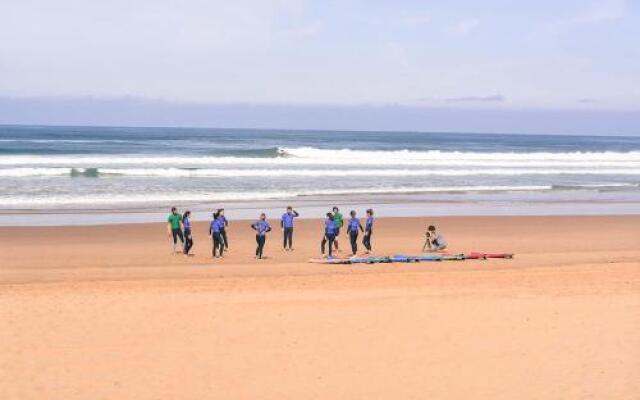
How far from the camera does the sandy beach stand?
9047 millimetres

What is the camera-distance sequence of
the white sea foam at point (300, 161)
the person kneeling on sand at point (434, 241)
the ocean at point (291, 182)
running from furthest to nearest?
the white sea foam at point (300, 161)
the ocean at point (291, 182)
the person kneeling on sand at point (434, 241)

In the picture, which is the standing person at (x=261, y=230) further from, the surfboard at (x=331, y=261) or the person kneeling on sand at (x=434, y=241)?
the person kneeling on sand at (x=434, y=241)

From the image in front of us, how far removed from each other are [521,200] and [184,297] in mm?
24031

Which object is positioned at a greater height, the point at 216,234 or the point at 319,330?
the point at 216,234

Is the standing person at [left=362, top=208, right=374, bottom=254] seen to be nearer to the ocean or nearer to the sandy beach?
the sandy beach

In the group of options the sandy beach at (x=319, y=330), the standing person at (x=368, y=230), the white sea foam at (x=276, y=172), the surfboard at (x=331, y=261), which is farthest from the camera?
the white sea foam at (x=276, y=172)

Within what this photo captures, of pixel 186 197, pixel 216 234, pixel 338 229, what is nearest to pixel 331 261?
pixel 338 229

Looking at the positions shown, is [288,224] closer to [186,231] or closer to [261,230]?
[261,230]

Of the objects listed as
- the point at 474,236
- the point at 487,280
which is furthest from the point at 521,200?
the point at 487,280

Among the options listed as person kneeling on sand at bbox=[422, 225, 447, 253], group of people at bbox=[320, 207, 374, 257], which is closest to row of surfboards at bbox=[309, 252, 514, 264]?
group of people at bbox=[320, 207, 374, 257]

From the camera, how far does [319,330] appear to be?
11023mm

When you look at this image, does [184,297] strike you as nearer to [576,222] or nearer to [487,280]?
[487,280]

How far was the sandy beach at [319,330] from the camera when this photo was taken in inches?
356

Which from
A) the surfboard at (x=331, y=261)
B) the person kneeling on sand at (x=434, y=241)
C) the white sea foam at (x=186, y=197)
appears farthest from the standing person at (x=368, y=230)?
the white sea foam at (x=186, y=197)
